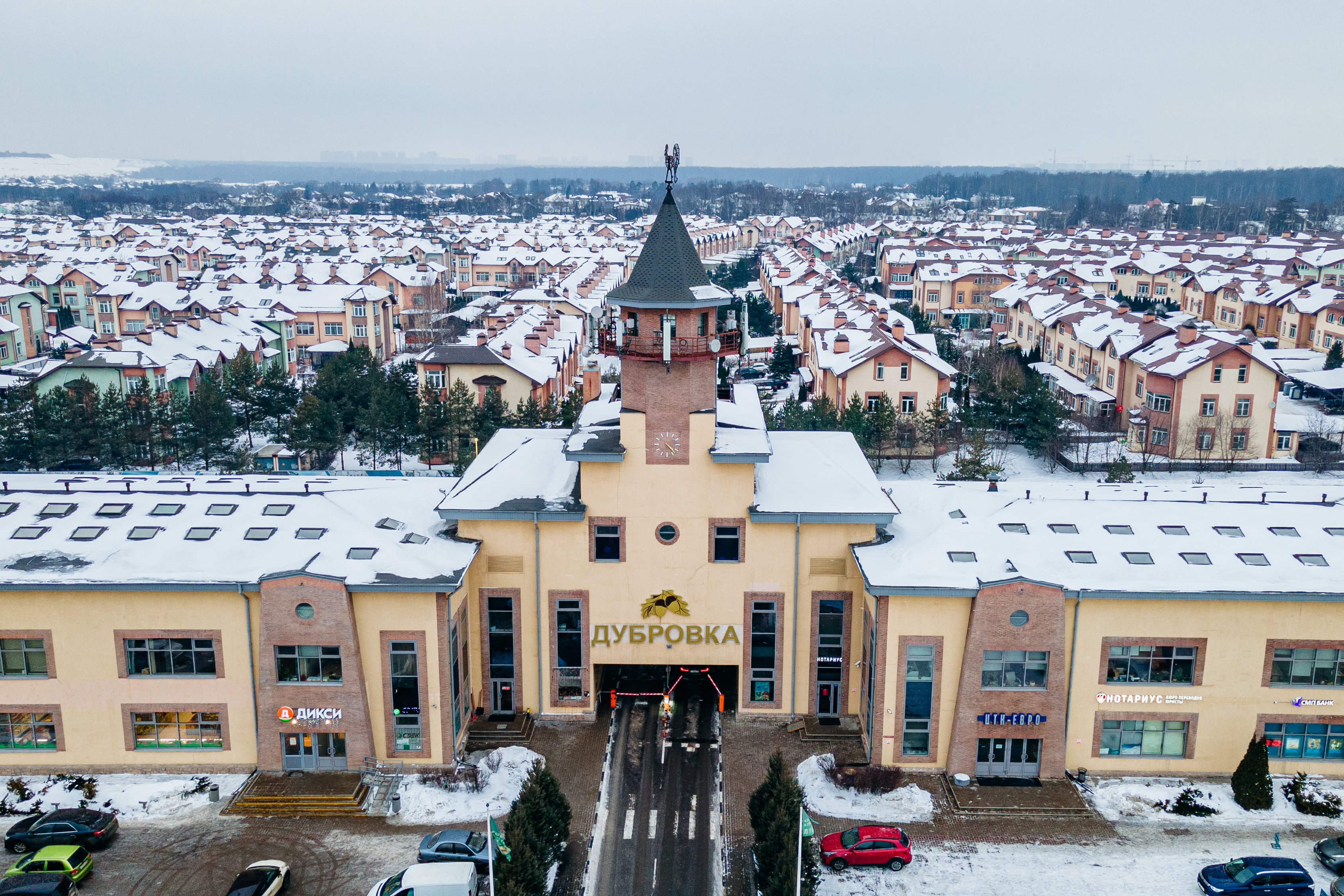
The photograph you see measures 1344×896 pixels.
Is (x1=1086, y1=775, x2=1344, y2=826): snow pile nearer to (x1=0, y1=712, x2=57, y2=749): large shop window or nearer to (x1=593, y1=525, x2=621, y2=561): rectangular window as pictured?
(x1=593, y1=525, x2=621, y2=561): rectangular window

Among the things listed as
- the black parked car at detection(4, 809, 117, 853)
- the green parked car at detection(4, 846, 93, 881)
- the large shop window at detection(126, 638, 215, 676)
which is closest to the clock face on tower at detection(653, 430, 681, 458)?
the large shop window at detection(126, 638, 215, 676)

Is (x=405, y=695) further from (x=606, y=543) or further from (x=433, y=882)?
(x=606, y=543)

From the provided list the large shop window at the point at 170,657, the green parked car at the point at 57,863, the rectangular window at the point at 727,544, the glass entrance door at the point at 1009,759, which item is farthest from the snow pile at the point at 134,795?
the glass entrance door at the point at 1009,759

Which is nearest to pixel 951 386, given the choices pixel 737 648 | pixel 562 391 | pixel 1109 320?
pixel 1109 320

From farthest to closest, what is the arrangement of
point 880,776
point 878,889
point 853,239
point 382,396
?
1. point 853,239
2. point 382,396
3. point 880,776
4. point 878,889

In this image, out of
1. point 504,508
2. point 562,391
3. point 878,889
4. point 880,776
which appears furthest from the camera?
point 562,391

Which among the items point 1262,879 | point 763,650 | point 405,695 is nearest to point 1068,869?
point 1262,879

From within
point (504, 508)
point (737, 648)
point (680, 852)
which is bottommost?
point (680, 852)

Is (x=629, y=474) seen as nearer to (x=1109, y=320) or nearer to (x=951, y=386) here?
(x=951, y=386)
